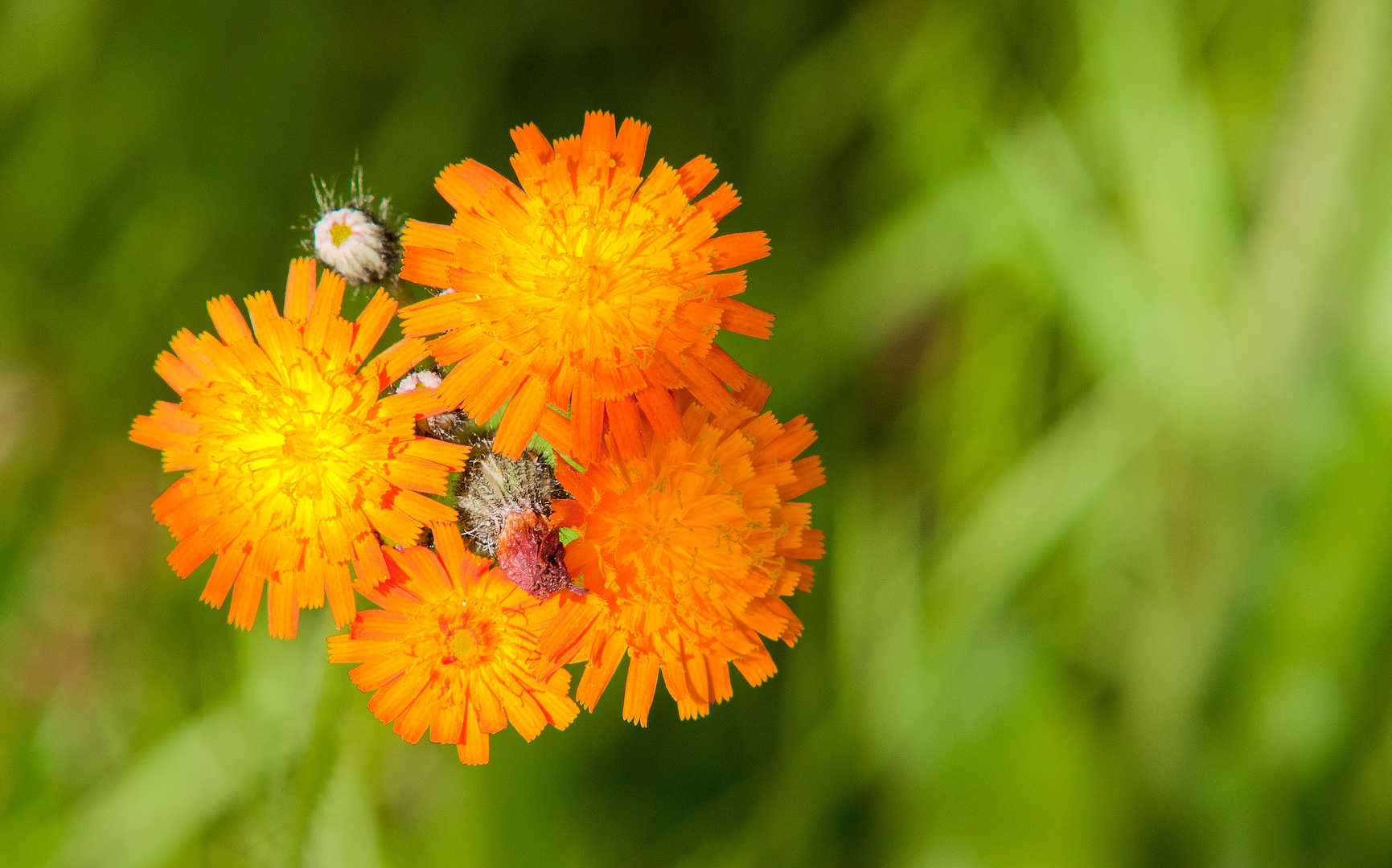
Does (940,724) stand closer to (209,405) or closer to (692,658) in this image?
(692,658)

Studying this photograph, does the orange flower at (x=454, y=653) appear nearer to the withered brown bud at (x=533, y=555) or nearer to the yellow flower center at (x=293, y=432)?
the withered brown bud at (x=533, y=555)

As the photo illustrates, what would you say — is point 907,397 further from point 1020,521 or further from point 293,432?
point 293,432

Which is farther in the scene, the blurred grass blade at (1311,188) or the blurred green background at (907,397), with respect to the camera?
the blurred grass blade at (1311,188)

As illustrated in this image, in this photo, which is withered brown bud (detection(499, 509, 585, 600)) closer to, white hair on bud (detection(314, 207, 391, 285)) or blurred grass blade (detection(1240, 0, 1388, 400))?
white hair on bud (detection(314, 207, 391, 285))

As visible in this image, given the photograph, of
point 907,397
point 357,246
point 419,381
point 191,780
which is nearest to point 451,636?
point 419,381

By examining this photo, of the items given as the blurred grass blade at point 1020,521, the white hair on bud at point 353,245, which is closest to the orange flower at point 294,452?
the white hair on bud at point 353,245

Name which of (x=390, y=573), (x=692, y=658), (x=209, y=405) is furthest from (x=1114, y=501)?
(x=209, y=405)
